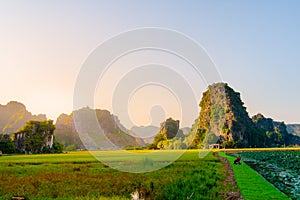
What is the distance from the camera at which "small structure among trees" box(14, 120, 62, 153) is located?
61156mm

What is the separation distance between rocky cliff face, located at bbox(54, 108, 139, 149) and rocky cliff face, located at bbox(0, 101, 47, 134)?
91.8 ft

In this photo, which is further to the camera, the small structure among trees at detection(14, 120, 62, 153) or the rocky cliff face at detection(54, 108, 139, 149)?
the small structure among trees at detection(14, 120, 62, 153)

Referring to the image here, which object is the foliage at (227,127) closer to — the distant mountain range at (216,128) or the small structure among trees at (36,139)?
the distant mountain range at (216,128)

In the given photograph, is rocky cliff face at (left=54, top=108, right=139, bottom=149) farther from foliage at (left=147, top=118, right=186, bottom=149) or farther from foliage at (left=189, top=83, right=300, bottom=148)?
foliage at (left=189, top=83, right=300, bottom=148)

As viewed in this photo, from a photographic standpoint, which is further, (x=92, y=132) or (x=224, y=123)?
(x=224, y=123)

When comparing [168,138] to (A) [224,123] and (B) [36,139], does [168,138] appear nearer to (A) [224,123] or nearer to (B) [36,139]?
(A) [224,123]

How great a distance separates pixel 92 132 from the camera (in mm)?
53406

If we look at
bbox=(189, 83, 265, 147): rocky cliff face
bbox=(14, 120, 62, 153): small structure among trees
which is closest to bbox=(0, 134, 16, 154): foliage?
bbox=(14, 120, 62, 153): small structure among trees

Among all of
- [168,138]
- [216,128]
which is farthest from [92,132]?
[216,128]

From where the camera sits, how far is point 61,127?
382ft

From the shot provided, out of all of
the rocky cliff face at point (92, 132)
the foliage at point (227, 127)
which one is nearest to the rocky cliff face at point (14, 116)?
the rocky cliff face at point (92, 132)

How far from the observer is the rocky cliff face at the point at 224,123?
85069mm

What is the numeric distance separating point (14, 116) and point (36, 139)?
4051 inches

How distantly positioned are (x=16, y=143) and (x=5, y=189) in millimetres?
53439
